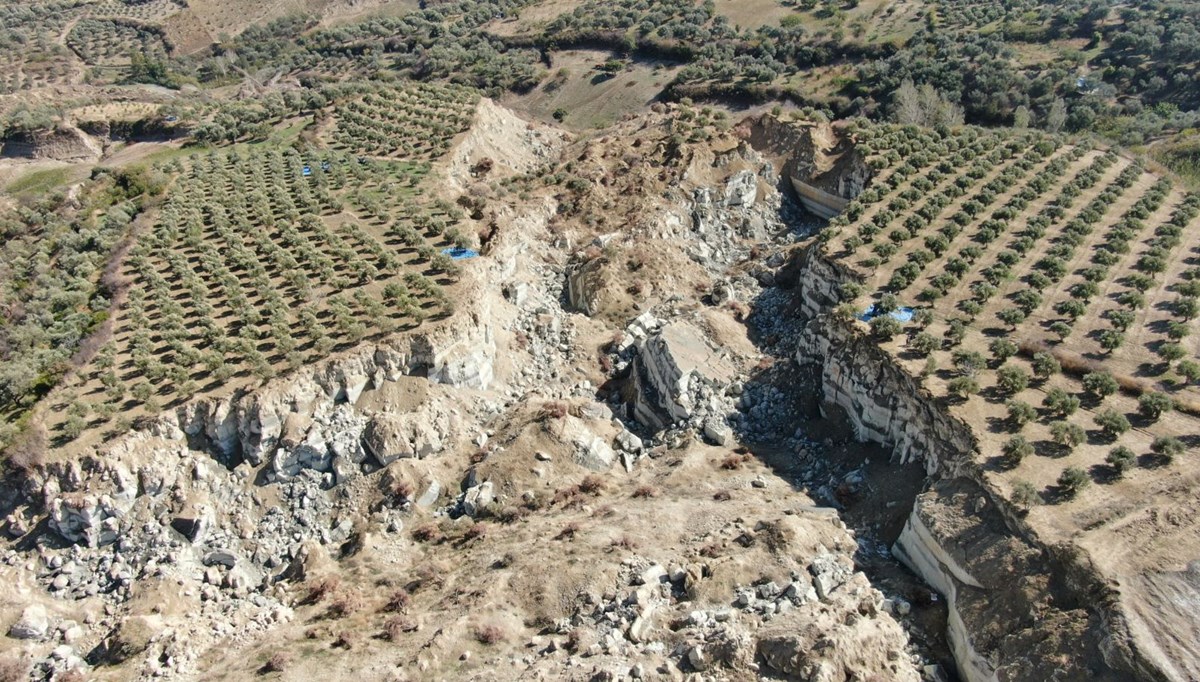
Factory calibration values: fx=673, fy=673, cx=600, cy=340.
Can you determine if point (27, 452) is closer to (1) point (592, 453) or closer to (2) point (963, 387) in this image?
(1) point (592, 453)

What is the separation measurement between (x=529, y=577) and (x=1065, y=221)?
44.1 meters

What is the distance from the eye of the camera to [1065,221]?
4709 cm

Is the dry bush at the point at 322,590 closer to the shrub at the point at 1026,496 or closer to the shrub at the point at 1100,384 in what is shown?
the shrub at the point at 1026,496

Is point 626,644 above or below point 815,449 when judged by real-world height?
above

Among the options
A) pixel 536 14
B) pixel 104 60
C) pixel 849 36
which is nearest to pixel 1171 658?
pixel 849 36

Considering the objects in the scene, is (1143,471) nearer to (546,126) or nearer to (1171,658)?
(1171,658)

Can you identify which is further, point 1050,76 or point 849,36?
point 849,36

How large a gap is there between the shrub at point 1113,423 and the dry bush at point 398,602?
31.1 metres

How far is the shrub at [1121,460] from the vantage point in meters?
27.0

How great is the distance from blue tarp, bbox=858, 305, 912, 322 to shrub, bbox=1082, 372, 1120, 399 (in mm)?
9165

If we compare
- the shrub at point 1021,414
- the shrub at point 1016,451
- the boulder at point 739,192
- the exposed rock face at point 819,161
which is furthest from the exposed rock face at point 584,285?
the shrub at point 1016,451

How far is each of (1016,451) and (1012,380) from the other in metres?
5.16

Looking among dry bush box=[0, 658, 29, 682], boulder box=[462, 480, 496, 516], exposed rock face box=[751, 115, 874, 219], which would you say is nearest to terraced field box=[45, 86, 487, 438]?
dry bush box=[0, 658, 29, 682]

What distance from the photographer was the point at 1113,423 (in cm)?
2902
